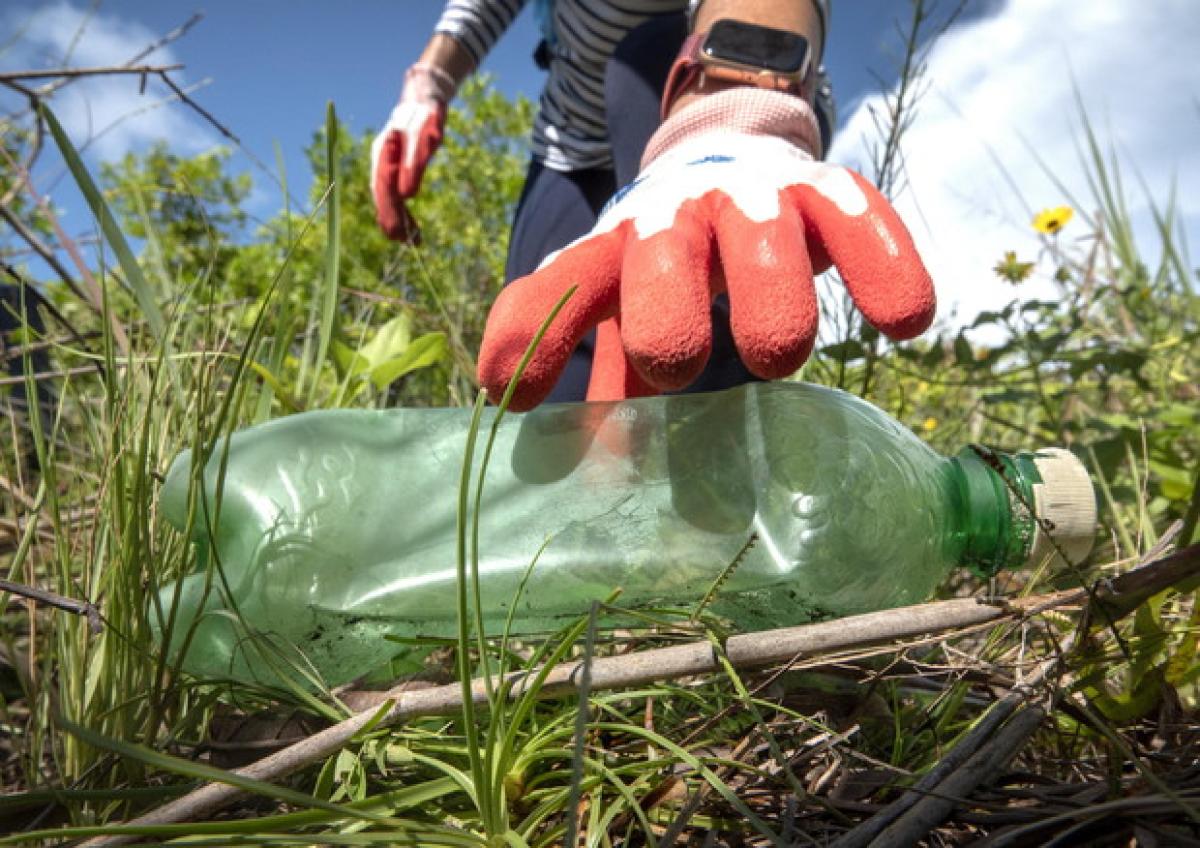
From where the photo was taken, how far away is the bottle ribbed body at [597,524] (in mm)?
765

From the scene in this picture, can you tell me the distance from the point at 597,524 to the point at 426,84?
100 centimetres

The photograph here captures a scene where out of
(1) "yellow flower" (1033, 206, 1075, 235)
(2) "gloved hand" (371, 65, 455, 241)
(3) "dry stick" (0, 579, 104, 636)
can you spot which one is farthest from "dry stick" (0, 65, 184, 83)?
(1) "yellow flower" (1033, 206, 1075, 235)

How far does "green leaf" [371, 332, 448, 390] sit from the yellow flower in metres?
1.33

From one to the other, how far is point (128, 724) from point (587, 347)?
2.70 feet

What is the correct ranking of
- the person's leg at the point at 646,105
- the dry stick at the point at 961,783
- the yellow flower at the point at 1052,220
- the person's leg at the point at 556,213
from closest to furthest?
the dry stick at the point at 961,783
the person's leg at the point at 646,105
the person's leg at the point at 556,213
the yellow flower at the point at 1052,220

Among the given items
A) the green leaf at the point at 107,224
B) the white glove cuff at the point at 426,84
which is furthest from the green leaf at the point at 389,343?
the green leaf at the point at 107,224

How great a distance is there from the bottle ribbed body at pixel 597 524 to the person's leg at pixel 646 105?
19cm

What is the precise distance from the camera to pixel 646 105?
3.54 ft

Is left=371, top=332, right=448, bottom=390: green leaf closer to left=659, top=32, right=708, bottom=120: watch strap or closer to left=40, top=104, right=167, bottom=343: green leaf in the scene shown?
left=40, top=104, right=167, bottom=343: green leaf

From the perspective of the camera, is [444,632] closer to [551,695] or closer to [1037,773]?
[551,695]

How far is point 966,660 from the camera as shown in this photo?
645 millimetres

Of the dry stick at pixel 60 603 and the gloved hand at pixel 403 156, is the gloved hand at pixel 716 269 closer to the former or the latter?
the dry stick at pixel 60 603

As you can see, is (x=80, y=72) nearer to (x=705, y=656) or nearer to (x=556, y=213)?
(x=556, y=213)

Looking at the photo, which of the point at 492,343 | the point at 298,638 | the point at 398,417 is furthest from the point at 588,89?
the point at 298,638
